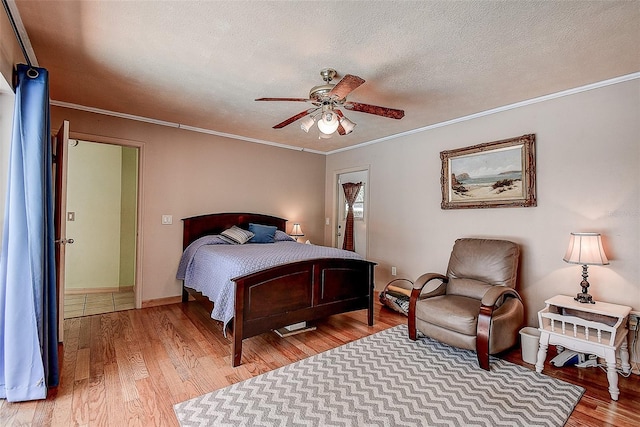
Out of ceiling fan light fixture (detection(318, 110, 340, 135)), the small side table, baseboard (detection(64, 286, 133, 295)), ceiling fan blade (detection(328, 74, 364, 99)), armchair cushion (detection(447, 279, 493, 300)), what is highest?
ceiling fan blade (detection(328, 74, 364, 99))

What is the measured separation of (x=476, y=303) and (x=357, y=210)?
2.76 m

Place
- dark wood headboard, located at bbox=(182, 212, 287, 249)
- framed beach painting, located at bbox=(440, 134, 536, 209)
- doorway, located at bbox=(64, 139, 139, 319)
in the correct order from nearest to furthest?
framed beach painting, located at bbox=(440, 134, 536, 209), dark wood headboard, located at bbox=(182, 212, 287, 249), doorway, located at bbox=(64, 139, 139, 319)

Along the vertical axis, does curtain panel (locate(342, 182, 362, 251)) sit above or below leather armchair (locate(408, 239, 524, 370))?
above

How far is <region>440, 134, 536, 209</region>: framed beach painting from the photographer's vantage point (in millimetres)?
3262

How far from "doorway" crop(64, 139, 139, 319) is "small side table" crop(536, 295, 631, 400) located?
15.8 ft

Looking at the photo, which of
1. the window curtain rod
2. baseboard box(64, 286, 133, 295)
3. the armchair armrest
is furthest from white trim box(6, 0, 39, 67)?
the armchair armrest

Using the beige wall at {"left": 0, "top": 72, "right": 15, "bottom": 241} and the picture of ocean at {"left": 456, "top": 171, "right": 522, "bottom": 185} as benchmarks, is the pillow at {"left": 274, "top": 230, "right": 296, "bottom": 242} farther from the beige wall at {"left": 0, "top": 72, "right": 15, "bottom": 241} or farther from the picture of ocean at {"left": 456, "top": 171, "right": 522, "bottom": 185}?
the beige wall at {"left": 0, "top": 72, "right": 15, "bottom": 241}

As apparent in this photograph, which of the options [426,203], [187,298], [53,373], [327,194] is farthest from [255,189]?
[53,373]

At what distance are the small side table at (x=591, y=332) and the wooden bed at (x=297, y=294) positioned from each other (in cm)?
Answer: 164

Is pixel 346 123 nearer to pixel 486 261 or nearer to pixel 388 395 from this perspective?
pixel 486 261

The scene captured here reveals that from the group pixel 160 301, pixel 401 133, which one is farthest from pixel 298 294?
pixel 401 133

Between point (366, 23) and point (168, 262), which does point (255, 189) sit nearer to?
point (168, 262)

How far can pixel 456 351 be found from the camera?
2.92 metres

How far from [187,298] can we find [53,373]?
84.7 inches
